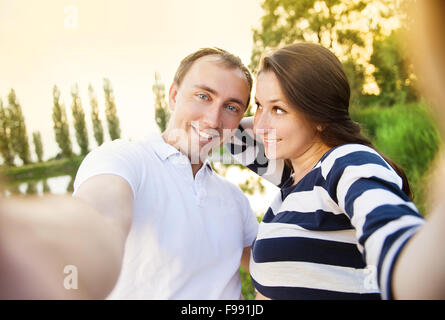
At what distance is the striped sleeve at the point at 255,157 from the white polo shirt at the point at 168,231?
38 centimetres

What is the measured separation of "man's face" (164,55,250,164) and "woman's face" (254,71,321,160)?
94 millimetres

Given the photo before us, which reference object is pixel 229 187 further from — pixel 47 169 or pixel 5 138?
pixel 5 138

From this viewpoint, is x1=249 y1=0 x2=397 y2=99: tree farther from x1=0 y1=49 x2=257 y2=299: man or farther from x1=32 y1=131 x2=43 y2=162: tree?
x1=32 y1=131 x2=43 y2=162: tree

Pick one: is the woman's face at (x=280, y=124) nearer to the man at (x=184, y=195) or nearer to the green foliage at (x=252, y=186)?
the man at (x=184, y=195)

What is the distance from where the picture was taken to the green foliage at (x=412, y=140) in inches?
109

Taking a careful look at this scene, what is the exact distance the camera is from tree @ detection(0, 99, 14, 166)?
646cm

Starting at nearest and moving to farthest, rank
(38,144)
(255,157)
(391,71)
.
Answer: (255,157) < (391,71) < (38,144)

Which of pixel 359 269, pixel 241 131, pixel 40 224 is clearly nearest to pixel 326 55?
pixel 241 131

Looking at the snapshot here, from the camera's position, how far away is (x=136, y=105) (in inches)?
94.8

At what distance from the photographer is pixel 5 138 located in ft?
23.6

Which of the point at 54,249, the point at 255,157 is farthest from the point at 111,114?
the point at 54,249

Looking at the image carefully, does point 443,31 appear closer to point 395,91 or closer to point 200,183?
point 200,183

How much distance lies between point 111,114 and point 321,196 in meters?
6.31

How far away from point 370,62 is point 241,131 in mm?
2755
